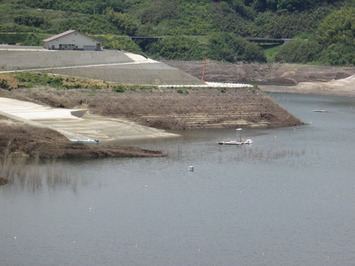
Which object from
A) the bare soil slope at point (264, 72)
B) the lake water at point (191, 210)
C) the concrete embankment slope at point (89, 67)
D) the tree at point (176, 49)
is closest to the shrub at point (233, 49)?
the tree at point (176, 49)

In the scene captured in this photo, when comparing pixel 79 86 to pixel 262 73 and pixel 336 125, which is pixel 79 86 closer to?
pixel 336 125

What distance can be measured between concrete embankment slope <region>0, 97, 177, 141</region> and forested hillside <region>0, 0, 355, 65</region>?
193 ft

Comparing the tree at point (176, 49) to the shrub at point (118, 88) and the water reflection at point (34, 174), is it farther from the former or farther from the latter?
the water reflection at point (34, 174)

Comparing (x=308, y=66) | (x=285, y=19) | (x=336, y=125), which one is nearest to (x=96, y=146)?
(x=336, y=125)

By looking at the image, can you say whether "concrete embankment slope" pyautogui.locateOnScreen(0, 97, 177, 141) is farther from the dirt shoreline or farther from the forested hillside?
the forested hillside

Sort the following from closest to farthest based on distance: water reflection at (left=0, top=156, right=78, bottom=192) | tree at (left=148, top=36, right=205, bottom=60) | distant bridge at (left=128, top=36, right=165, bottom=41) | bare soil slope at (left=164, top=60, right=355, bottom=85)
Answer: water reflection at (left=0, top=156, right=78, bottom=192)
bare soil slope at (left=164, top=60, right=355, bottom=85)
tree at (left=148, top=36, right=205, bottom=60)
distant bridge at (left=128, top=36, right=165, bottom=41)

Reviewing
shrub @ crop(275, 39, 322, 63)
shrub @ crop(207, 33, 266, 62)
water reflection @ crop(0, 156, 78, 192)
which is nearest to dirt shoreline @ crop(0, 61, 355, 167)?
water reflection @ crop(0, 156, 78, 192)

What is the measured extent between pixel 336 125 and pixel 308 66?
7178 cm

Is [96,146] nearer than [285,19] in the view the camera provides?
Yes

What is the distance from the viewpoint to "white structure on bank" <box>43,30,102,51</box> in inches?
4237

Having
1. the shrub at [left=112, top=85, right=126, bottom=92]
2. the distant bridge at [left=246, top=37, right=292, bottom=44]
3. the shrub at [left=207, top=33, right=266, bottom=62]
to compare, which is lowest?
the shrub at [left=112, top=85, right=126, bottom=92]

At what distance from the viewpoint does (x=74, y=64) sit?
100 meters

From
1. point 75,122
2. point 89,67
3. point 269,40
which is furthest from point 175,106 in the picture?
point 269,40

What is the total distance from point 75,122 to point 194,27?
11299cm
